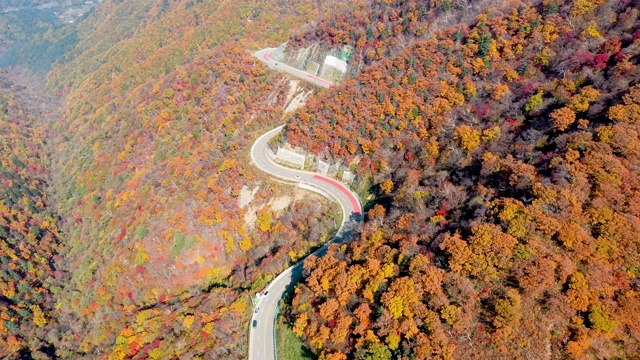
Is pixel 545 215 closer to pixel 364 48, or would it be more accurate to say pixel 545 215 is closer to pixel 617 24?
pixel 617 24

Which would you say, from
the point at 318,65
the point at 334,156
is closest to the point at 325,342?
the point at 334,156

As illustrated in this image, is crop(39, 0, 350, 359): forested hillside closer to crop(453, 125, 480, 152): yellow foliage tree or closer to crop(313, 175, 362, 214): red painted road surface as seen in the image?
crop(313, 175, 362, 214): red painted road surface

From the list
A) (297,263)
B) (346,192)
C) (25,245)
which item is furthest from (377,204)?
(25,245)

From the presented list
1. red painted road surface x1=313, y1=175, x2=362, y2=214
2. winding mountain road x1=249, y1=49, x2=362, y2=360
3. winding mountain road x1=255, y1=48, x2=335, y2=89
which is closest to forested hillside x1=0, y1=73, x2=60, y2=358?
winding mountain road x1=249, y1=49, x2=362, y2=360

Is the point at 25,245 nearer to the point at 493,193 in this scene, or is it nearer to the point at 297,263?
the point at 297,263

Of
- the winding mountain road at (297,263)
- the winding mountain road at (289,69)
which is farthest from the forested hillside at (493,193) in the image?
the winding mountain road at (289,69)

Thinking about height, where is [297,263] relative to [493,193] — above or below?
below

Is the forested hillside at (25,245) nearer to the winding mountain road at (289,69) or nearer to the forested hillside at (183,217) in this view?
the forested hillside at (183,217)
